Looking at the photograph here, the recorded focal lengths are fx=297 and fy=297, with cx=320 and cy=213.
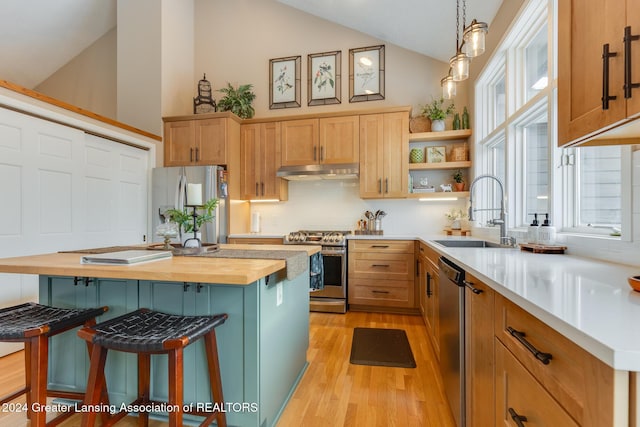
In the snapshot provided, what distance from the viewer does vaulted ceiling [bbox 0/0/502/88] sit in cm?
312

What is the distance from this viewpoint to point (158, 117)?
3.96 m

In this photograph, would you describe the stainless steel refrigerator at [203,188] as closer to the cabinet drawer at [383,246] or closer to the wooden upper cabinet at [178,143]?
the wooden upper cabinet at [178,143]

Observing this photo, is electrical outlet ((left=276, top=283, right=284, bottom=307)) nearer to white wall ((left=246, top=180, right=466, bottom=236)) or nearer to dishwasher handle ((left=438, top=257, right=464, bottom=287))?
dishwasher handle ((left=438, top=257, right=464, bottom=287))

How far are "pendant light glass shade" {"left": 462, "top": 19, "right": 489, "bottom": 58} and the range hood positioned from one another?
2.00 metres

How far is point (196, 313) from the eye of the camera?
1.50 m

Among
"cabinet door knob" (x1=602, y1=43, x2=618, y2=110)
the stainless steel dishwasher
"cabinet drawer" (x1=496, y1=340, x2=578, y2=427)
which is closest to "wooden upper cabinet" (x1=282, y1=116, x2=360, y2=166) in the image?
the stainless steel dishwasher

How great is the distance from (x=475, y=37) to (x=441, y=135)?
6.47ft

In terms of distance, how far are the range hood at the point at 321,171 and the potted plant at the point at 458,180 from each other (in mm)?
1232

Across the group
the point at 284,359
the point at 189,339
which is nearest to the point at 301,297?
the point at 284,359

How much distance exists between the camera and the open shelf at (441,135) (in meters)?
3.52

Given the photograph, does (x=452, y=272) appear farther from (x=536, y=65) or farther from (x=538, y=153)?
(x=536, y=65)

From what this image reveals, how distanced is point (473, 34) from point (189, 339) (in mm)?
2136

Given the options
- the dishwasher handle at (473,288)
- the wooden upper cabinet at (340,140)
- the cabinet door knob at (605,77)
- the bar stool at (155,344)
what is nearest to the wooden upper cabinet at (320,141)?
the wooden upper cabinet at (340,140)

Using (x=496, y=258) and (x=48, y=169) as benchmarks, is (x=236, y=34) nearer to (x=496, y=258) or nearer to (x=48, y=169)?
(x=48, y=169)
